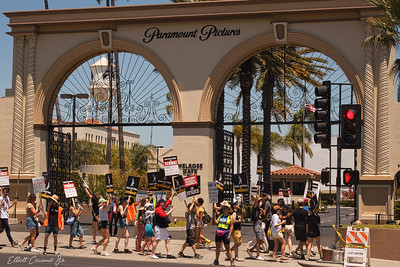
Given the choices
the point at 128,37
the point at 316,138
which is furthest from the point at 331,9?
the point at 316,138

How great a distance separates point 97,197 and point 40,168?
10.5 meters

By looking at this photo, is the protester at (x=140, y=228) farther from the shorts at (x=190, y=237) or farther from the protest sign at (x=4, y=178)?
the protest sign at (x=4, y=178)

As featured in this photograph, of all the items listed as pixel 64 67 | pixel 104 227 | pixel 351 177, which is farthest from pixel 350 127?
pixel 64 67

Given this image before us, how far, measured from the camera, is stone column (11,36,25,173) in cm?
3128

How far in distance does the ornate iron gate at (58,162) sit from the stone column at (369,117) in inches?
511

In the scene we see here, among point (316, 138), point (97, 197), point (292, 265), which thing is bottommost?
point (292, 265)

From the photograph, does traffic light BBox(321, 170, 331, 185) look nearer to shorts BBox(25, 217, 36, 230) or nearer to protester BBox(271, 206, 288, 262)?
protester BBox(271, 206, 288, 262)

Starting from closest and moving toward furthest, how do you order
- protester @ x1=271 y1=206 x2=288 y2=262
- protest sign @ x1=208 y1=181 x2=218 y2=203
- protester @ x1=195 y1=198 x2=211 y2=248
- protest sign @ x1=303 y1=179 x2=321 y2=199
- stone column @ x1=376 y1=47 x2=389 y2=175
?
protester @ x1=271 y1=206 x2=288 y2=262 → protester @ x1=195 y1=198 x2=211 y2=248 → protest sign @ x1=208 y1=181 x2=218 y2=203 → protest sign @ x1=303 y1=179 x2=321 y2=199 → stone column @ x1=376 y1=47 x2=389 y2=175

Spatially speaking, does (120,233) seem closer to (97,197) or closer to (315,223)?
(97,197)

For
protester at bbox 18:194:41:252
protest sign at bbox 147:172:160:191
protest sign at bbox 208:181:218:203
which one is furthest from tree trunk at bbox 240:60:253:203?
protester at bbox 18:194:41:252

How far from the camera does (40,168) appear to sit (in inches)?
1233

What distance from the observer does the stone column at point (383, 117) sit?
2700 centimetres

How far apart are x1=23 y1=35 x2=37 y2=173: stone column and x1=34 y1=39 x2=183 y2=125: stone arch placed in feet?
0.84

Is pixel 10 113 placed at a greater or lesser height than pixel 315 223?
greater
